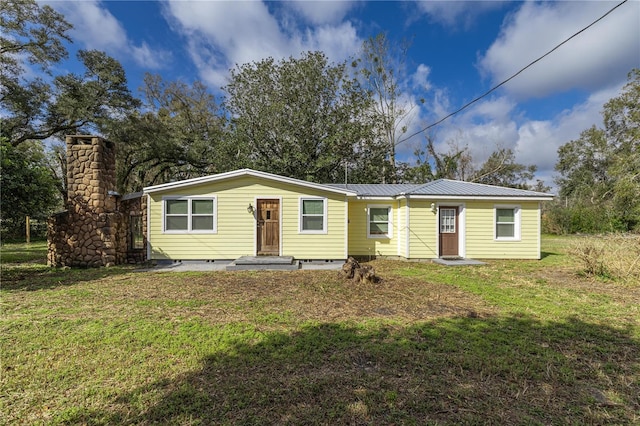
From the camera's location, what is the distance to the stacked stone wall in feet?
32.2

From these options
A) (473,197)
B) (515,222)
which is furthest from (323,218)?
(515,222)

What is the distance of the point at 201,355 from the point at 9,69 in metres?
18.8

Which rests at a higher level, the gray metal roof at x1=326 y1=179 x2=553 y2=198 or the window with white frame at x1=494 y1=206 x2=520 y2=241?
the gray metal roof at x1=326 y1=179 x2=553 y2=198

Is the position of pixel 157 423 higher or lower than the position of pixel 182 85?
lower

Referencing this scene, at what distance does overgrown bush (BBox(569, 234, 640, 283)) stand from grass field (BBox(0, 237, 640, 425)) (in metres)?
0.99

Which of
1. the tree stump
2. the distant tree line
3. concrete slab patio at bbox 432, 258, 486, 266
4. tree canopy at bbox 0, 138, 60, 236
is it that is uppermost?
the distant tree line

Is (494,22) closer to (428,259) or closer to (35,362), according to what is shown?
(428,259)

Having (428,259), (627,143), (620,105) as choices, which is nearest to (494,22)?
(428,259)

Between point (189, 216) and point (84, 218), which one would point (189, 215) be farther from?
point (84, 218)

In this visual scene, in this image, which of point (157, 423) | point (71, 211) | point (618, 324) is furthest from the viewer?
point (71, 211)

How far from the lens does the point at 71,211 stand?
32.1 ft

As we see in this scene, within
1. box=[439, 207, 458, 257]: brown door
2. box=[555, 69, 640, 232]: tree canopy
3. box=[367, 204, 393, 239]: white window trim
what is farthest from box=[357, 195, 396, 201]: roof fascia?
box=[555, 69, 640, 232]: tree canopy

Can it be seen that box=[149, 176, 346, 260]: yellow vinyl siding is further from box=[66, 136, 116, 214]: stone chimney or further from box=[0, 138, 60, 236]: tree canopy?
box=[0, 138, 60, 236]: tree canopy

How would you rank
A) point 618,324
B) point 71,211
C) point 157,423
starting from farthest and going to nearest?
point 71,211, point 618,324, point 157,423
